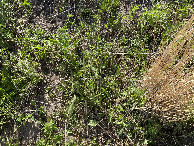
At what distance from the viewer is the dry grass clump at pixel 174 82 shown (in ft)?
7.25

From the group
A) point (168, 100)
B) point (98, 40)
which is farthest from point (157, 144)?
point (98, 40)

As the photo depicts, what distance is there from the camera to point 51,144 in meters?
2.86

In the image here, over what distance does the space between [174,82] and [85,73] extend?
4.00 feet

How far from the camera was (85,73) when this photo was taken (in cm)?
298

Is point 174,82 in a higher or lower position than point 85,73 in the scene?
higher

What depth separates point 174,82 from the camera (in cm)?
231

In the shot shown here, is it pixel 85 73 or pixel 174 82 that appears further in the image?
pixel 85 73

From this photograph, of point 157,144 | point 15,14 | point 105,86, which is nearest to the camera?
point 157,144

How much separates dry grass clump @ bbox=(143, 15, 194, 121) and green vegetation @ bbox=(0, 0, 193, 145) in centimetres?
19

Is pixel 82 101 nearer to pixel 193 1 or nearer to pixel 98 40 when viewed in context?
pixel 98 40

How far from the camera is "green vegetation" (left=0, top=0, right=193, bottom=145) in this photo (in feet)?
9.18

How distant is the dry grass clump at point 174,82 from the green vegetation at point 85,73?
0.19 m

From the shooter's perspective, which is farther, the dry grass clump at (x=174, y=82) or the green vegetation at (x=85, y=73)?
the green vegetation at (x=85, y=73)

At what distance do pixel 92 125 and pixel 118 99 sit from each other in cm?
50
